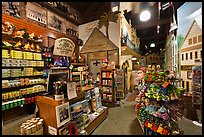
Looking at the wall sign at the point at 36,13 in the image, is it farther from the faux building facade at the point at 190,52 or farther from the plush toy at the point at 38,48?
the faux building facade at the point at 190,52

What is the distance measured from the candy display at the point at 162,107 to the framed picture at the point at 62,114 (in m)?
1.54

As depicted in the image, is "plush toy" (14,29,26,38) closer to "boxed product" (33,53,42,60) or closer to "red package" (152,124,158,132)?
"boxed product" (33,53,42,60)

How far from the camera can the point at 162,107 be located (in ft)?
6.57

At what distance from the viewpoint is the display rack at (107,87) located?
14.3 feet

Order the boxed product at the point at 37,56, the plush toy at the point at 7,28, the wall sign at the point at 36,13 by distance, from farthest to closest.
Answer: the wall sign at the point at 36,13 → the boxed product at the point at 37,56 → the plush toy at the point at 7,28

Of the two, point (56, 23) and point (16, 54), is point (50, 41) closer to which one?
point (56, 23)

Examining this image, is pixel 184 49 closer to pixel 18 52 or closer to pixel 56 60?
pixel 56 60

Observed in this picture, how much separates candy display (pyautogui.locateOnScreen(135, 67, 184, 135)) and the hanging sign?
4150 mm

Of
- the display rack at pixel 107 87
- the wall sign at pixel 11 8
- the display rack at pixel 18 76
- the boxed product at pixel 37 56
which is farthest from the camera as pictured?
the display rack at pixel 107 87

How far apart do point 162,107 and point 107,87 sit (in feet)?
8.74

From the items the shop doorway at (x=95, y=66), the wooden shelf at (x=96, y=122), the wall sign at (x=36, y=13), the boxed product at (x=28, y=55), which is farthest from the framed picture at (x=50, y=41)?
the wooden shelf at (x=96, y=122)

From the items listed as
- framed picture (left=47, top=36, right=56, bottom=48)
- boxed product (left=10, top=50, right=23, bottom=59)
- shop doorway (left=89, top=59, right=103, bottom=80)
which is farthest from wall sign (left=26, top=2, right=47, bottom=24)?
shop doorway (left=89, top=59, right=103, bottom=80)

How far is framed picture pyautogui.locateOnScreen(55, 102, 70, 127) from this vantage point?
1754 millimetres

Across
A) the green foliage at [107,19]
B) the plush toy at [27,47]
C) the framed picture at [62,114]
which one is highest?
the green foliage at [107,19]
